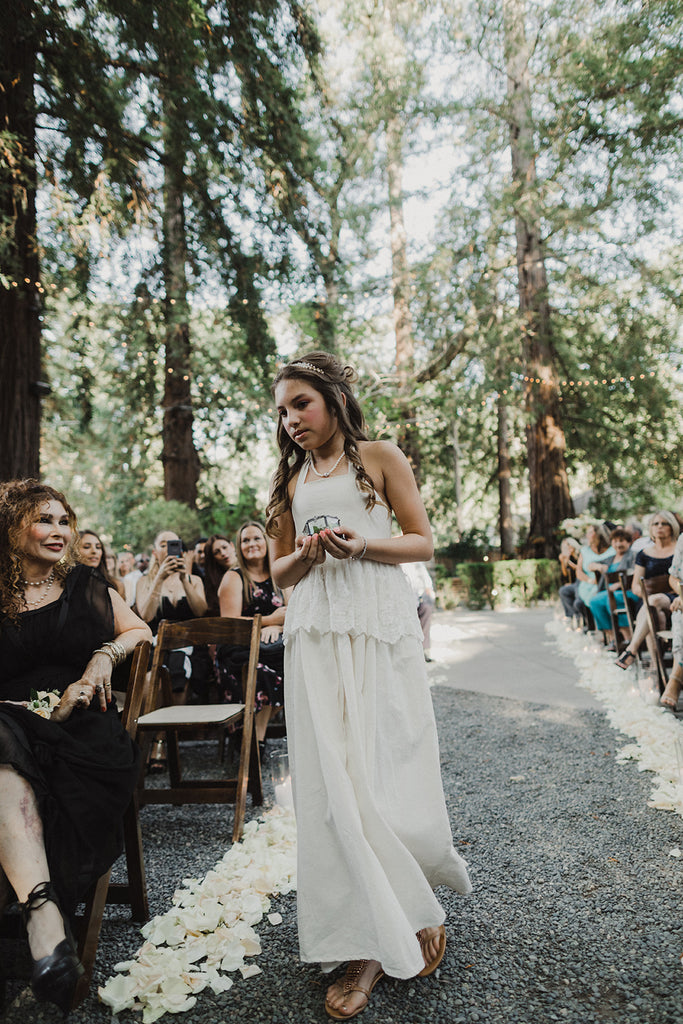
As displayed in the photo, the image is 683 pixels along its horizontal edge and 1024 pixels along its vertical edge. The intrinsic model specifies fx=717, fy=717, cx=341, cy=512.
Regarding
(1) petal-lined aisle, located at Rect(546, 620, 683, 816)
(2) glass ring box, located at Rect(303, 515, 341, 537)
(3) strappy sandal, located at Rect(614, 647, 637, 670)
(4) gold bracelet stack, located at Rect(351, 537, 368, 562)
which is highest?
(2) glass ring box, located at Rect(303, 515, 341, 537)

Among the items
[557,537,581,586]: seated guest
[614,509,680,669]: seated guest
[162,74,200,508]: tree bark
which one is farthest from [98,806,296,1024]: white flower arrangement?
[557,537,581,586]: seated guest

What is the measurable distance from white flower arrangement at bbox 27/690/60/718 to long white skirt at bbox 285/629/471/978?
2.99 ft

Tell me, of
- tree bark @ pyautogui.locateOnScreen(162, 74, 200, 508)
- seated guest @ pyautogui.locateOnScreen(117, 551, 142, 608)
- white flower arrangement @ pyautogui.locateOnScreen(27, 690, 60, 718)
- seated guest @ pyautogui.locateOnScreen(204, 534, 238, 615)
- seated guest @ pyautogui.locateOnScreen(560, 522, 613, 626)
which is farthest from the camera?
seated guest @ pyautogui.locateOnScreen(560, 522, 613, 626)

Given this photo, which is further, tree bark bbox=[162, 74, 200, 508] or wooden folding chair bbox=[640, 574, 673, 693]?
tree bark bbox=[162, 74, 200, 508]

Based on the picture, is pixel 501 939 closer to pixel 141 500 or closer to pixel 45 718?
pixel 45 718

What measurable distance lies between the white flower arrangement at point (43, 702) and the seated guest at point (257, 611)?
91.0 inches

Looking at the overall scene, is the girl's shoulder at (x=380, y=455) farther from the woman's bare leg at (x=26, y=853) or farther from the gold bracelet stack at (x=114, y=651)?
the woman's bare leg at (x=26, y=853)

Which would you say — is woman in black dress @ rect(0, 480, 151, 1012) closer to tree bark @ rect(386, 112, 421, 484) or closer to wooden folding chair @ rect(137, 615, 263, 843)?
wooden folding chair @ rect(137, 615, 263, 843)

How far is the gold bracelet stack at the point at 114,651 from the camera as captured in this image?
2844 mm

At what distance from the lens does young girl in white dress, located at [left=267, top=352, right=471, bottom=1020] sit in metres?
2.15

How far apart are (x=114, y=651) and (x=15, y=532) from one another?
637 millimetres

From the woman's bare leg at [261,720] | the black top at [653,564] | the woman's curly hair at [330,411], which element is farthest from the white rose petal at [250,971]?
the black top at [653,564]

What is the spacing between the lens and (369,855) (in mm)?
2123

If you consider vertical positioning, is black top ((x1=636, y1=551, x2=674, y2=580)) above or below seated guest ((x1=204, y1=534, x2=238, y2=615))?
below
